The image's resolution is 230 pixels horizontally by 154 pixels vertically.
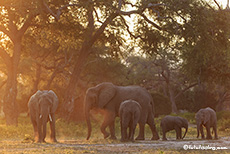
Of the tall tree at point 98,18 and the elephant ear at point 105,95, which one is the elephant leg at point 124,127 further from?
the tall tree at point 98,18

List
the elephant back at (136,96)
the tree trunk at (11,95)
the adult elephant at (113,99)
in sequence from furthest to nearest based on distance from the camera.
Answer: the tree trunk at (11,95) < the elephant back at (136,96) < the adult elephant at (113,99)

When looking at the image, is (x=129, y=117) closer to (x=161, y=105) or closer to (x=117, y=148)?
(x=117, y=148)

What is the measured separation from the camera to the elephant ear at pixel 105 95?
20.7m

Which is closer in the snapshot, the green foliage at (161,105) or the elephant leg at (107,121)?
the elephant leg at (107,121)

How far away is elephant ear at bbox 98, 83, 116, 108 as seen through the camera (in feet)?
67.9

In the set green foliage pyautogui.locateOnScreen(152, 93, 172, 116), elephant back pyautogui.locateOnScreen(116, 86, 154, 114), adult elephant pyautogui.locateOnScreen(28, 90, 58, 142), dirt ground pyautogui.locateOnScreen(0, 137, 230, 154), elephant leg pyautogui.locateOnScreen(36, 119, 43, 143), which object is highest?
green foliage pyautogui.locateOnScreen(152, 93, 172, 116)

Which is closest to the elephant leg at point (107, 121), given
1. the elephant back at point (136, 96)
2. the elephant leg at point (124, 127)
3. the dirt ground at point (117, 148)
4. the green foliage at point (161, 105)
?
the elephant back at point (136, 96)

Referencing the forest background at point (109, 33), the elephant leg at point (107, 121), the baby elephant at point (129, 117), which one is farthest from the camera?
the forest background at point (109, 33)

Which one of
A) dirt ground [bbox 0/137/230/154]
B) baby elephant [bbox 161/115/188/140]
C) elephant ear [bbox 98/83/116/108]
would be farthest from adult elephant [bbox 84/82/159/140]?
dirt ground [bbox 0/137/230/154]

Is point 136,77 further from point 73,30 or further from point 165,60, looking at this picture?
point 73,30

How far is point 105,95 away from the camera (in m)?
20.7

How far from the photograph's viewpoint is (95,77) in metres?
45.2

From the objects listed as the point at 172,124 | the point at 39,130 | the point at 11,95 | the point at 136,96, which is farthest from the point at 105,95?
the point at 11,95

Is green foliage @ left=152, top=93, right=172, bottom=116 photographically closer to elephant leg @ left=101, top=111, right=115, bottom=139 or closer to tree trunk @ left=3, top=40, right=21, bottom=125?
tree trunk @ left=3, top=40, right=21, bottom=125
